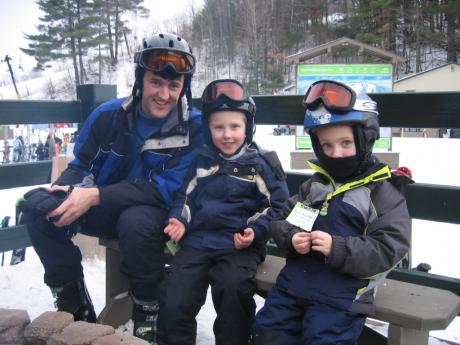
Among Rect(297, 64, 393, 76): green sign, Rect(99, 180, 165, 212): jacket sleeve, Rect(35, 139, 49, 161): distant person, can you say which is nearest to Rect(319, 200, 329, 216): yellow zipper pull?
Rect(99, 180, 165, 212): jacket sleeve

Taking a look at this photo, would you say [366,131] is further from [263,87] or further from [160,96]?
[263,87]

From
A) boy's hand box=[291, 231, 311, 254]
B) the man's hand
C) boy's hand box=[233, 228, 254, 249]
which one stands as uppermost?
the man's hand

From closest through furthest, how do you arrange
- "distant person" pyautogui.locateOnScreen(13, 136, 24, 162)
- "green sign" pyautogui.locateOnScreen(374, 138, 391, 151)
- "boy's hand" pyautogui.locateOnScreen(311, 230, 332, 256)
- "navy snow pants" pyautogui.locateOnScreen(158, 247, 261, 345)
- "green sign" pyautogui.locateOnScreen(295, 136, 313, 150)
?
"boy's hand" pyautogui.locateOnScreen(311, 230, 332, 256), "navy snow pants" pyautogui.locateOnScreen(158, 247, 261, 345), "green sign" pyautogui.locateOnScreen(374, 138, 391, 151), "green sign" pyautogui.locateOnScreen(295, 136, 313, 150), "distant person" pyautogui.locateOnScreen(13, 136, 24, 162)

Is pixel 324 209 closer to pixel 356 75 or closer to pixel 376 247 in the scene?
pixel 376 247

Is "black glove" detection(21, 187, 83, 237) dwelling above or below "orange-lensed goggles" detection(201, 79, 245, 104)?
below

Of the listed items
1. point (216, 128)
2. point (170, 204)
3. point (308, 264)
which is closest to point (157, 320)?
point (170, 204)

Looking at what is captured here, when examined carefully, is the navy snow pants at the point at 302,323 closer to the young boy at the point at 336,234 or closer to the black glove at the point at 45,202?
the young boy at the point at 336,234

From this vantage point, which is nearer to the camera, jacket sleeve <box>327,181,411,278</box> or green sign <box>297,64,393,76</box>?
jacket sleeve <box>327,181,411,278</box>

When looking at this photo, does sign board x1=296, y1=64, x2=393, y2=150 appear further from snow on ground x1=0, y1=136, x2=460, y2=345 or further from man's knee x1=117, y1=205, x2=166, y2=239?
man's knee x1=117, y1=205, x2=166, y2=239

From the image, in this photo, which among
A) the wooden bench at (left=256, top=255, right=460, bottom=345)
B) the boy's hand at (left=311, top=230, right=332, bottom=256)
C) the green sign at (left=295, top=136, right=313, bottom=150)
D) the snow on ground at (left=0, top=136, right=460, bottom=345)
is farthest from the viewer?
the green sign at (left=295, top=136, right=313, bottom=150)

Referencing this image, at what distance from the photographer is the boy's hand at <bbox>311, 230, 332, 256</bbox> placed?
205 cm

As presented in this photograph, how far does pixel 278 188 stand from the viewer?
2664 millimetres

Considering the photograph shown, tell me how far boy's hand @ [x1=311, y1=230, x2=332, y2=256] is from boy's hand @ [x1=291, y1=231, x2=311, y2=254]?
1.2 inches

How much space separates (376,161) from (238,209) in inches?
30.4
